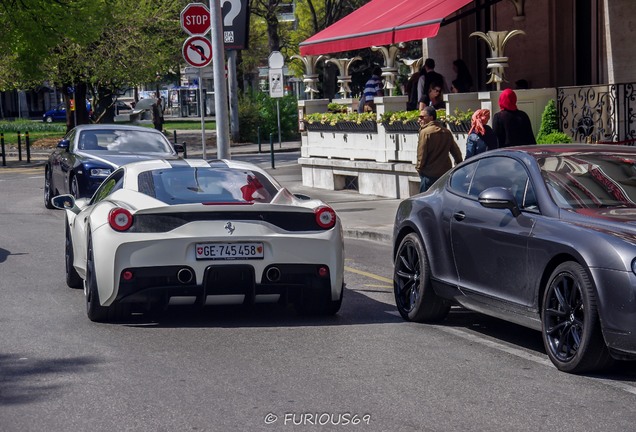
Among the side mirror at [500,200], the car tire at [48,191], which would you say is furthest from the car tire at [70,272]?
the car tire at [48,191]

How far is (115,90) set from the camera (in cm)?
5044

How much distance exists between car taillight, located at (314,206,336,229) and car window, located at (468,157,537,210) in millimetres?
1127

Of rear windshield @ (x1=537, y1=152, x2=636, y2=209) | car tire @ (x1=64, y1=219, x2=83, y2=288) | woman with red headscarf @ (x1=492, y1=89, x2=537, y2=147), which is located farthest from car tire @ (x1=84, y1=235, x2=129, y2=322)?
woman with red headscarf @ (x1=492, y1=89, x2=537, y2=147)

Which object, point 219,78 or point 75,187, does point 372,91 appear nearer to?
point 219,78

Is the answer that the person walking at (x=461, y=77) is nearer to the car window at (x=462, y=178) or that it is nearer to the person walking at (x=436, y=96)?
the person walking at (x=436, y=96)

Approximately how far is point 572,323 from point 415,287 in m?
2.30

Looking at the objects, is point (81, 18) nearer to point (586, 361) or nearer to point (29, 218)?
point (29, 218)

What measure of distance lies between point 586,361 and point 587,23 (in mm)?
16064

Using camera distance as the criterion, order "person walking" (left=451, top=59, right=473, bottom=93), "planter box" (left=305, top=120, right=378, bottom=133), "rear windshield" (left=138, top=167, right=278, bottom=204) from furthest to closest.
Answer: "planter box" (left=305, top=120, right=378, bottom=133) → "person walking" (left=451, top=59, right=473, bottom=93) → "rear windshield" (left=138, top=167, right=278, bottom=204)

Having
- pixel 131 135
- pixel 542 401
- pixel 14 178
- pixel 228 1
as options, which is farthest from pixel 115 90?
pixel 542 401

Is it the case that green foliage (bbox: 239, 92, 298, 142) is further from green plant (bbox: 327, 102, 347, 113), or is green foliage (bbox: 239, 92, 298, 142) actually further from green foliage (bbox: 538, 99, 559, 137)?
green foliage (bbox: 538, 99, 559, 137)

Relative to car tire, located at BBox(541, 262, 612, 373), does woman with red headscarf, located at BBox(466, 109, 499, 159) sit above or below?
above

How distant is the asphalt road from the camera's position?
6.30 meters

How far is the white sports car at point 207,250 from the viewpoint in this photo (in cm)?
891
